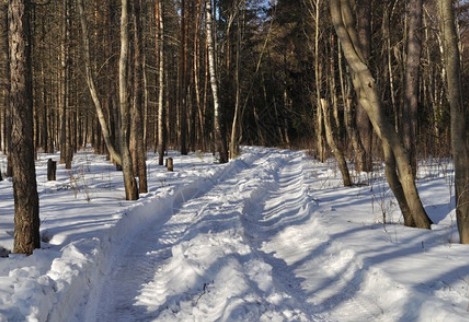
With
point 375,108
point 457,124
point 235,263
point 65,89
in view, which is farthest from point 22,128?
point 65,89

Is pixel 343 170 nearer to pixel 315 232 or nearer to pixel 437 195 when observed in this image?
pixel 437 195

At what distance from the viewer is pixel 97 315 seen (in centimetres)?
440

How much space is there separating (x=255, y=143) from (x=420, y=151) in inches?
1184

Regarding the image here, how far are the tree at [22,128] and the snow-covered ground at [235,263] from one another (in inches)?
16.7

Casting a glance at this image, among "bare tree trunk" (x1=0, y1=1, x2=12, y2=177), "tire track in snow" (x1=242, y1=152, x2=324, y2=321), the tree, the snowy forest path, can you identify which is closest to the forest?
the tree

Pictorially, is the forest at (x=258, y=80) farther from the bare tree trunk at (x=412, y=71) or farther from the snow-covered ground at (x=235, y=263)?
the snow-covered ground at (x=235, y=263)

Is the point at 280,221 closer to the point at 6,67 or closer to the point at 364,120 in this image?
the point at 364,120

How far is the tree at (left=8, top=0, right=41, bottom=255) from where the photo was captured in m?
5.78

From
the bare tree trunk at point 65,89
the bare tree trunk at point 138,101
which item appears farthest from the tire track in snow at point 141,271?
the bare tree trunk at point 65,89

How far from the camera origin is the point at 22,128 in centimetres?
582

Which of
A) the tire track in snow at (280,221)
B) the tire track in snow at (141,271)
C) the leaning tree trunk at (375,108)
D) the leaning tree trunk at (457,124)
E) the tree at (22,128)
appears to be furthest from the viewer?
the leaning tree trunk at (375,108)

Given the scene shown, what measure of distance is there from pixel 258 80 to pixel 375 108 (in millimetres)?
33421

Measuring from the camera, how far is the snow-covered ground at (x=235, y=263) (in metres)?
4.27

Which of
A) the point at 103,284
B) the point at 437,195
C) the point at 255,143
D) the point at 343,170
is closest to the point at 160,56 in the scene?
the point at 343,170
